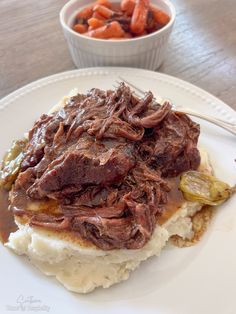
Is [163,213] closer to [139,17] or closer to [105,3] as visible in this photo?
[139,17]

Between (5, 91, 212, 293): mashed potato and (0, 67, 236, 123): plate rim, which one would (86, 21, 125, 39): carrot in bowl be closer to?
(0, 67, 236, 123): plate rim

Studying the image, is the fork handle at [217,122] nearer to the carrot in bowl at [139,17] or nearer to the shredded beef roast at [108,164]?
the shredded beef roast at [108,164]

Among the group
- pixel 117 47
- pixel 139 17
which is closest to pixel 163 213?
pixel 117 47

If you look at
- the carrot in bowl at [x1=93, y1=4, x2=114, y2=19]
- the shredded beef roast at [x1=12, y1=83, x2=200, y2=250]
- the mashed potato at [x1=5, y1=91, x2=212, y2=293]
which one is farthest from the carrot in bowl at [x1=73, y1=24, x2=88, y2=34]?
the mashed potato at [x1=5, y1=91, x2=212, y2=293]

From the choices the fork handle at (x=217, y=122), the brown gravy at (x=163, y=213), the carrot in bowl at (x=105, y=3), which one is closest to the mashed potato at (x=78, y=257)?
the brown gravy at (x=163, y=213)

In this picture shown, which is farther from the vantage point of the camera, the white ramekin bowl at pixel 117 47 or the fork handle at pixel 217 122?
the white ramekin bowl at pixel 117 47

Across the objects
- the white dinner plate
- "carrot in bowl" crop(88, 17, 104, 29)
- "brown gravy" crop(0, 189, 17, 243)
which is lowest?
"brown gravy" crop(0, 189, 17, 243)

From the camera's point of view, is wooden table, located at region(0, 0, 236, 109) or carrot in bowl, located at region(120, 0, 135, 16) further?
wooden table, located at region(0, 0, 236, 109)

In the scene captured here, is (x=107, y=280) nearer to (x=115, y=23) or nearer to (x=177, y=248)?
(x=177, y=248)

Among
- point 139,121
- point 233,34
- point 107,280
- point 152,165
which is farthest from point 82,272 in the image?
point 233,34
